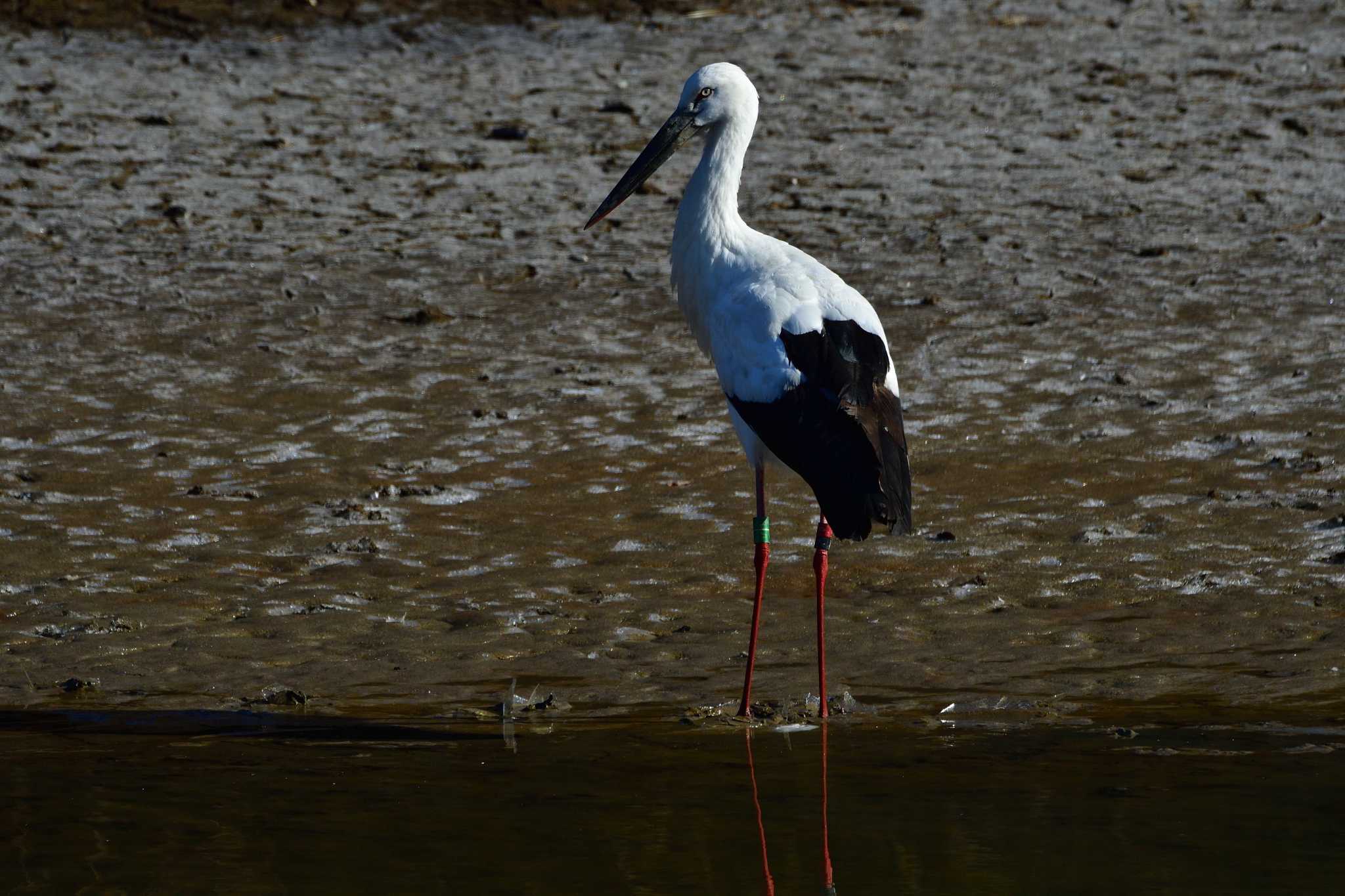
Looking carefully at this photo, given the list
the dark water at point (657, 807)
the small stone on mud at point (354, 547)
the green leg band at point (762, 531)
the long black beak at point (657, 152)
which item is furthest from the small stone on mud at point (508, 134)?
the dark water at point (657, 807)

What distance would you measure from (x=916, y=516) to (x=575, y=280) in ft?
11.7

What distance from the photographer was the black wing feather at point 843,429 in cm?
539

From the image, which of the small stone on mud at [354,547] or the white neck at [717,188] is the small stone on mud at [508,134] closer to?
the white neck at [717,188]

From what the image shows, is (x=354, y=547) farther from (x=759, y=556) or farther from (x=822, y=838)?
(x=822, y=838)

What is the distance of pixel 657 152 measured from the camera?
23.0 feet

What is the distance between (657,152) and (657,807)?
322 cm

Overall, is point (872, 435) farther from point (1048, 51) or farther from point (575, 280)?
point (1048, 51)

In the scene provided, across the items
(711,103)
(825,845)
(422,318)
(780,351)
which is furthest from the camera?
(422,318)

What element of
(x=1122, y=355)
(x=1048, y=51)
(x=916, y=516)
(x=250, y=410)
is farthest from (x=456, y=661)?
(x=1048, y=51)

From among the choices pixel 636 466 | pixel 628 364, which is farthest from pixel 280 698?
pixel 628 364

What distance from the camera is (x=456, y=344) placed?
30.8 feet

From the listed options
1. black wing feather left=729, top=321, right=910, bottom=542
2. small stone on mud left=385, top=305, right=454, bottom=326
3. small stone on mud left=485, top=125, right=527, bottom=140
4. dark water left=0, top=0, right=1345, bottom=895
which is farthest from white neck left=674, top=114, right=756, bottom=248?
small stone on mud left=485, top=125, right=527, bottom=140

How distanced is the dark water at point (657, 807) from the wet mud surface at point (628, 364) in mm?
383

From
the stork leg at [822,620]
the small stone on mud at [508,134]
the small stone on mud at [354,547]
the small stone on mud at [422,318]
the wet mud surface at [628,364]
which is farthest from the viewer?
the small stone on mud at [508,134]
